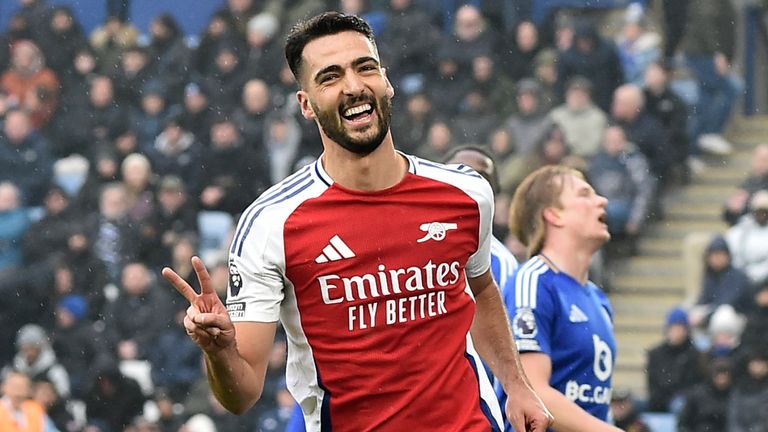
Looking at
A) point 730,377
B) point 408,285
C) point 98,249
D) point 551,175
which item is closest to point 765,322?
point 730,377

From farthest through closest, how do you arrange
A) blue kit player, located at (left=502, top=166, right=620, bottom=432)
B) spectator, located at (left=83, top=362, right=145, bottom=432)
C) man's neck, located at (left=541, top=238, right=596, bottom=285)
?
spectator, located at (left=83, top=362, right=145, bottom=432) → man's neck, located at (left=541, top=238, right=596, bottom=285) → blue kit player, located at (left=502, top=166, right=620, bottom=432)

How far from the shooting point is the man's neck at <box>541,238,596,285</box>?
6484 millimetres

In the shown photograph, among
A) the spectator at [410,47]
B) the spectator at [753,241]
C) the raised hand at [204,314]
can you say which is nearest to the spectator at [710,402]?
the spectator at [753,241]

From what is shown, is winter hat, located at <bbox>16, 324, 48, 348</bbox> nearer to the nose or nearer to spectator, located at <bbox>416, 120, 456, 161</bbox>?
spectator, located at <bbox>416, 120, 456, 161</bbox>

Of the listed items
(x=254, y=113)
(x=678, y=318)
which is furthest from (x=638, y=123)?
(x=254, y=113)

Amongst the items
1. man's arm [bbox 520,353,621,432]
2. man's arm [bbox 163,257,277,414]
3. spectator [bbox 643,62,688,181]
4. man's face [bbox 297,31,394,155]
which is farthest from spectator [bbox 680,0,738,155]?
man's arm [bbox 163,257,277,414]

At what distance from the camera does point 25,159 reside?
15234mm

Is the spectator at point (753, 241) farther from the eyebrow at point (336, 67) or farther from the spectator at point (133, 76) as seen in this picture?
the eyebrow at point (336, 67)

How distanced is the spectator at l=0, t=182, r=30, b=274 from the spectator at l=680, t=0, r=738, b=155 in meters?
6.06

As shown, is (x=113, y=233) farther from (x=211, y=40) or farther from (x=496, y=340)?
(x=496, y=340)

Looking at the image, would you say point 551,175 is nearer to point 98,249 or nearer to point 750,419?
point 750,419

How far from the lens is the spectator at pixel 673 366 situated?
1151cm

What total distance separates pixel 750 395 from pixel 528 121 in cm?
336

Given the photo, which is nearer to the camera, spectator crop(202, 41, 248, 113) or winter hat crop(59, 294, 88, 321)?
winter hat crop(59, 294, 88, 321)
